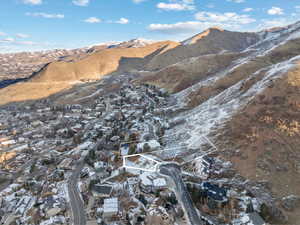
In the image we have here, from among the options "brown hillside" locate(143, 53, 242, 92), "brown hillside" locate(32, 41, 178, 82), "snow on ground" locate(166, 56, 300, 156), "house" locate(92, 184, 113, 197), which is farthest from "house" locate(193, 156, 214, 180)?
"brown hillside" locate(32, 41, 178, 82)

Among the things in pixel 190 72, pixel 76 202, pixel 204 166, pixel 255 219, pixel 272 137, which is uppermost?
pixel 190 72

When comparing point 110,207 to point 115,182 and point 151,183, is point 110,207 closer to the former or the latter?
point 115,182

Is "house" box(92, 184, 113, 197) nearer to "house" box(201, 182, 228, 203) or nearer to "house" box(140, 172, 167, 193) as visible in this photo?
"house" box(140, 172, 167, 193)

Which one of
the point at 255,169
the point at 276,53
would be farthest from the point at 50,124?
the point at 276,53

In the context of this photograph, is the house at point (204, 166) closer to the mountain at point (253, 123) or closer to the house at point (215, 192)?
the mountain at point (253, 123)

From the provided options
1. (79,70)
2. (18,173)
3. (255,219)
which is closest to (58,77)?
(79,70)

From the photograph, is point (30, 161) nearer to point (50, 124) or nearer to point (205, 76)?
point (50, 124)

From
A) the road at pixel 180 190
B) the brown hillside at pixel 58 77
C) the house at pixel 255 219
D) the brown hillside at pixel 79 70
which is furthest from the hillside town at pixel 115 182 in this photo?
the brown hillside at pixel 79 70
